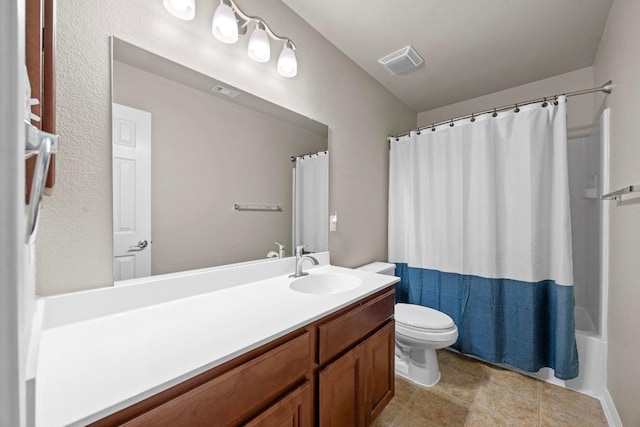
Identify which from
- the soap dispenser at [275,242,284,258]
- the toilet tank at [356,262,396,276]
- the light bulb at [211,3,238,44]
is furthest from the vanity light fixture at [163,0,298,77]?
the toilet tank at [356,262,396,276]

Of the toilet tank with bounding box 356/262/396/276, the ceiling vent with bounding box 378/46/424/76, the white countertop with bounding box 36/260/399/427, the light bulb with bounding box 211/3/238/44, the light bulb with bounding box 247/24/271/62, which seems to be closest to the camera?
the white countertop with bounding box 36/260/399/427

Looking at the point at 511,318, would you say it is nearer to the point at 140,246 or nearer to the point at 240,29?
the point at 140,246

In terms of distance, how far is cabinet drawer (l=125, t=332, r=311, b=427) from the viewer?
605 mm

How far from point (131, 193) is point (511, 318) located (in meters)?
2.43

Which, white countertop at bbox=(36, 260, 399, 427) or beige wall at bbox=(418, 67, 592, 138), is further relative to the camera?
beige wall at bbox=(418, 67, 592, 138)

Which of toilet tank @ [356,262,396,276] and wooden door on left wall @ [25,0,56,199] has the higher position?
wooden door on left wall @ [25,0,56,199]

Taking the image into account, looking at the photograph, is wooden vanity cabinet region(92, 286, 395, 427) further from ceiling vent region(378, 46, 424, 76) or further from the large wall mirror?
ceiling vent region(378, 46, 424, 76)

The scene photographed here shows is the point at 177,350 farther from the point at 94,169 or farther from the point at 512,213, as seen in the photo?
the point at 512,213

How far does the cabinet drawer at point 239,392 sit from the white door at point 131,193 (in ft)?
1.94

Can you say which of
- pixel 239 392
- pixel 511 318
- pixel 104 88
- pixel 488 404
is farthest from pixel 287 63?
pixel 488 404

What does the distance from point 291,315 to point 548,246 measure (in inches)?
74.1

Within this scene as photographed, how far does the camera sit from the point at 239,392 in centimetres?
73

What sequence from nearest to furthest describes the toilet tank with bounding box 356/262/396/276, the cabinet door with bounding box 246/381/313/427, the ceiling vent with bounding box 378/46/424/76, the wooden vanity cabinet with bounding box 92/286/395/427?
the wooden vanity cabinet with bounding box 92/286/395/427
the cabinet door with bounding box 246/381/313/427
the ceiling vent with bounding box 378/46/424/76
the toilet tank with bounding box 356/262/396/276

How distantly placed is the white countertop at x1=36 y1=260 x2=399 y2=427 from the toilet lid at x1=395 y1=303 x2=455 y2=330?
0.78 m
